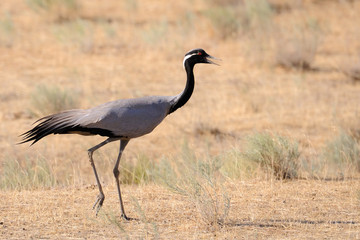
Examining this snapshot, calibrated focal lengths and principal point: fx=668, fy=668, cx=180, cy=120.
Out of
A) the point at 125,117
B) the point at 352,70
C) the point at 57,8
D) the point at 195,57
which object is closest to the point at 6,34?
the point at 57,8

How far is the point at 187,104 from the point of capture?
11891 millimetres

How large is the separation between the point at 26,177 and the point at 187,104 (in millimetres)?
4652

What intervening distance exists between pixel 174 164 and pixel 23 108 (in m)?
3.61

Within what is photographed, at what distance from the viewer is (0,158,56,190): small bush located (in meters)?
7.73

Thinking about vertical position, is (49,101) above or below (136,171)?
above

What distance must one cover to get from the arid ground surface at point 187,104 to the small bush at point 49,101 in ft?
0.10

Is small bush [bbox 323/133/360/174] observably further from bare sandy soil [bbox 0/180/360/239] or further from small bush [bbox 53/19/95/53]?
small bush [bbox 53/19/95/53]

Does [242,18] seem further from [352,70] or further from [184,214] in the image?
[184,214]

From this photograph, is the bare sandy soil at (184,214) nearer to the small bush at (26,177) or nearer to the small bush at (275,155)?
the small bush at (275,155)

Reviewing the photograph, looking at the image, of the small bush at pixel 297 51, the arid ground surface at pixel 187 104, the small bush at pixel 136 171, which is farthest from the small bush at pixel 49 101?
the small bush at pixel 297 51

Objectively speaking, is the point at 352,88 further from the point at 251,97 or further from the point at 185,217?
the point at 185,217

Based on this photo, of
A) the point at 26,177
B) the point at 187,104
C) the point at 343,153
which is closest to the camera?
the point at 26,177

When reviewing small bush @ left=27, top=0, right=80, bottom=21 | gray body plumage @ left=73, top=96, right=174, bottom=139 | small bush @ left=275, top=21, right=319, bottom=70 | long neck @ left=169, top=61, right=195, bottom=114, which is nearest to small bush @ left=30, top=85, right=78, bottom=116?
long neck @ left=169, top=61, right=195, bottom=114

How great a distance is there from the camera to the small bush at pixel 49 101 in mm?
11195
